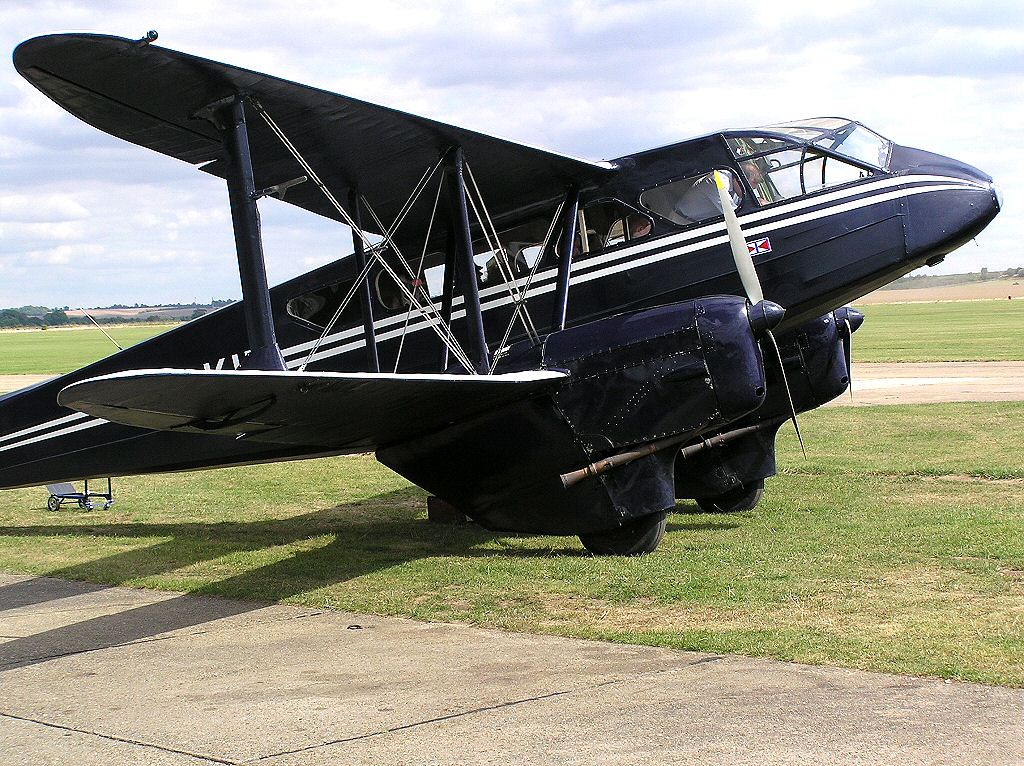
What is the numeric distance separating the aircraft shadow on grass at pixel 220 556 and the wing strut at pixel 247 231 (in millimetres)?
2177

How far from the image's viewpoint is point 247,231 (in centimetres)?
950

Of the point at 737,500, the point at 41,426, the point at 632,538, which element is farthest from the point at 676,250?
the point at 41,426

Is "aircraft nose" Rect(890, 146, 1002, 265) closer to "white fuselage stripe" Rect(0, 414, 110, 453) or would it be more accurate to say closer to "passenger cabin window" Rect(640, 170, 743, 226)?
"passenger cabin window" Rect(640, 170, 743, 226)

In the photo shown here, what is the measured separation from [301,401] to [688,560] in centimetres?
391

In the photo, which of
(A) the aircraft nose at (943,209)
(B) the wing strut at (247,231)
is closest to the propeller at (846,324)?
(A) the aircraft nose at (943,209)

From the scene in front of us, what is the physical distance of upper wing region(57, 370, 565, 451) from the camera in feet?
23.8

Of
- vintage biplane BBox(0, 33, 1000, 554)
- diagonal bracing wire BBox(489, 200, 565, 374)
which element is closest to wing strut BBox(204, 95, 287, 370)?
vintage biplane BBox(0, 33, 1000, 554)

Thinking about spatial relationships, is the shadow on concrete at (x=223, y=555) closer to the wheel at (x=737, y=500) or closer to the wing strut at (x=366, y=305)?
the wing strut at (x=366, y=305)

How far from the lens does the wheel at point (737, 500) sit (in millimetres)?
12875

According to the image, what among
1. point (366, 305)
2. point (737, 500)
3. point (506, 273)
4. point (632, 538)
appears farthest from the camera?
point (737, 500)

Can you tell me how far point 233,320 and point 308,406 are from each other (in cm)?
398

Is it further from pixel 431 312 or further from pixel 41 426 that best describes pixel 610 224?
pixel 41 426

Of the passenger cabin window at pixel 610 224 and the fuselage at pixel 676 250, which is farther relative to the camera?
the passenger cabin window at pixel 610 224

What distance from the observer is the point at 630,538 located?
10391 millimetres
